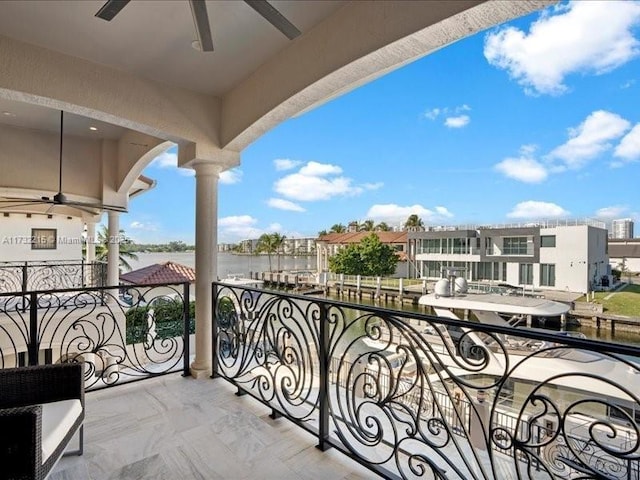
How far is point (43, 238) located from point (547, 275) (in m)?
17.7

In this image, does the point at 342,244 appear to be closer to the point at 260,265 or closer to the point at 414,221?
the point at 260,265

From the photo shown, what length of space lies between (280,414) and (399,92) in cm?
4051

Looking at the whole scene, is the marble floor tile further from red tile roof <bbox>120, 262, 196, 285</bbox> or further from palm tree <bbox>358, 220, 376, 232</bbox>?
palm tree <bbox>358, 220, 376, 232</bbox>

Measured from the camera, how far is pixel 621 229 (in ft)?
41.5

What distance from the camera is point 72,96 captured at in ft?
8.07

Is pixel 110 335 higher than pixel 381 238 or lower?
lower

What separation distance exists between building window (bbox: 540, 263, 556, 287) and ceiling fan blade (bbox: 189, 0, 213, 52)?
14.7 metres

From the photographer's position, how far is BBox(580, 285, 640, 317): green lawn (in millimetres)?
11219

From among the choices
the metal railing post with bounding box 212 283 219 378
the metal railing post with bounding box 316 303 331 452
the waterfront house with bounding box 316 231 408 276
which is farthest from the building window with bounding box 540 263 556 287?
the metal railing post with bounding box 316 303 331 452

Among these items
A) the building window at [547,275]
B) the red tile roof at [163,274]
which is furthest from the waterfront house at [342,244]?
the red tile roof at [163,274]

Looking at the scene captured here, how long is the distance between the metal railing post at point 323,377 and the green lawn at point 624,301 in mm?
13048

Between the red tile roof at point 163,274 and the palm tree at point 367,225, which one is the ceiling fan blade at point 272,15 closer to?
the red tile roof at point 163,274

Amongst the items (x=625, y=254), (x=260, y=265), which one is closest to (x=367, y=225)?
(x=260, y=265)

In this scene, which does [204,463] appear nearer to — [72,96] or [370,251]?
[72,96]
